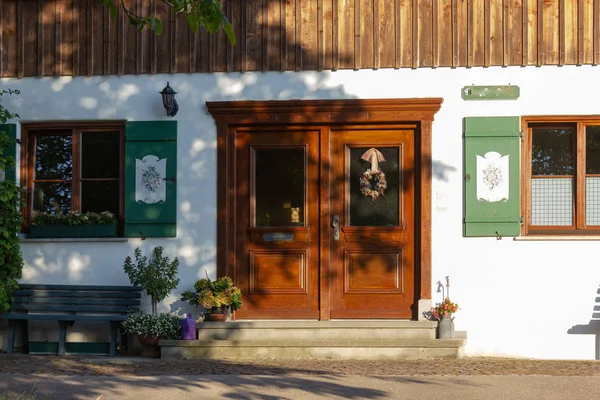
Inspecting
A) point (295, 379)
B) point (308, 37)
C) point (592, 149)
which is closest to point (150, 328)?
point (295, 379)

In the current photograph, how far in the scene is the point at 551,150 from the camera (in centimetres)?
1100

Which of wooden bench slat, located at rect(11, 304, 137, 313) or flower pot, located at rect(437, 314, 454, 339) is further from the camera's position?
wooden bench slat, located at rect(11, 304, 137, 313)

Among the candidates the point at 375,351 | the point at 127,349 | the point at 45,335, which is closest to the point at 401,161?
the point at 375,351

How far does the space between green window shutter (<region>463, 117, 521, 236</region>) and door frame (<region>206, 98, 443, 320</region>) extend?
46 cm

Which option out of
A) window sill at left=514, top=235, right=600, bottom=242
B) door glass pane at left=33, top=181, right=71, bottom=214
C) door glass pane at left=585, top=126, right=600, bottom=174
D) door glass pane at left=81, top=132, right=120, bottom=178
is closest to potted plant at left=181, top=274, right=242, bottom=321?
door glass pane at left=81, top=132, right=120, bottom=178

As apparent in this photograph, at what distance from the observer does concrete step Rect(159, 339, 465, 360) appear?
404 inches

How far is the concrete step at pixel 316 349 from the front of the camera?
10.2 metres

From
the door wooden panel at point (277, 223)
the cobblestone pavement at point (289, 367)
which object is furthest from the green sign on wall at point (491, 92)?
the cobblestone pavement at point (289, 367)

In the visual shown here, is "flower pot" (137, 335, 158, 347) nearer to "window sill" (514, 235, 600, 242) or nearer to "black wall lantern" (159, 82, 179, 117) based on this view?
"black wall lantern" (159, 82, 179, 117)

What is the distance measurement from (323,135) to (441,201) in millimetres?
1583

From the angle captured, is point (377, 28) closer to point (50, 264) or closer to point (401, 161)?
point (401, 161)

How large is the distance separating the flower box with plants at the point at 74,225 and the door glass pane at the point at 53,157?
1.74ft

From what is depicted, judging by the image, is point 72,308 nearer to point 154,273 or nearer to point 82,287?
point 82,287

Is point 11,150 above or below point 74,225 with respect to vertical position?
above
